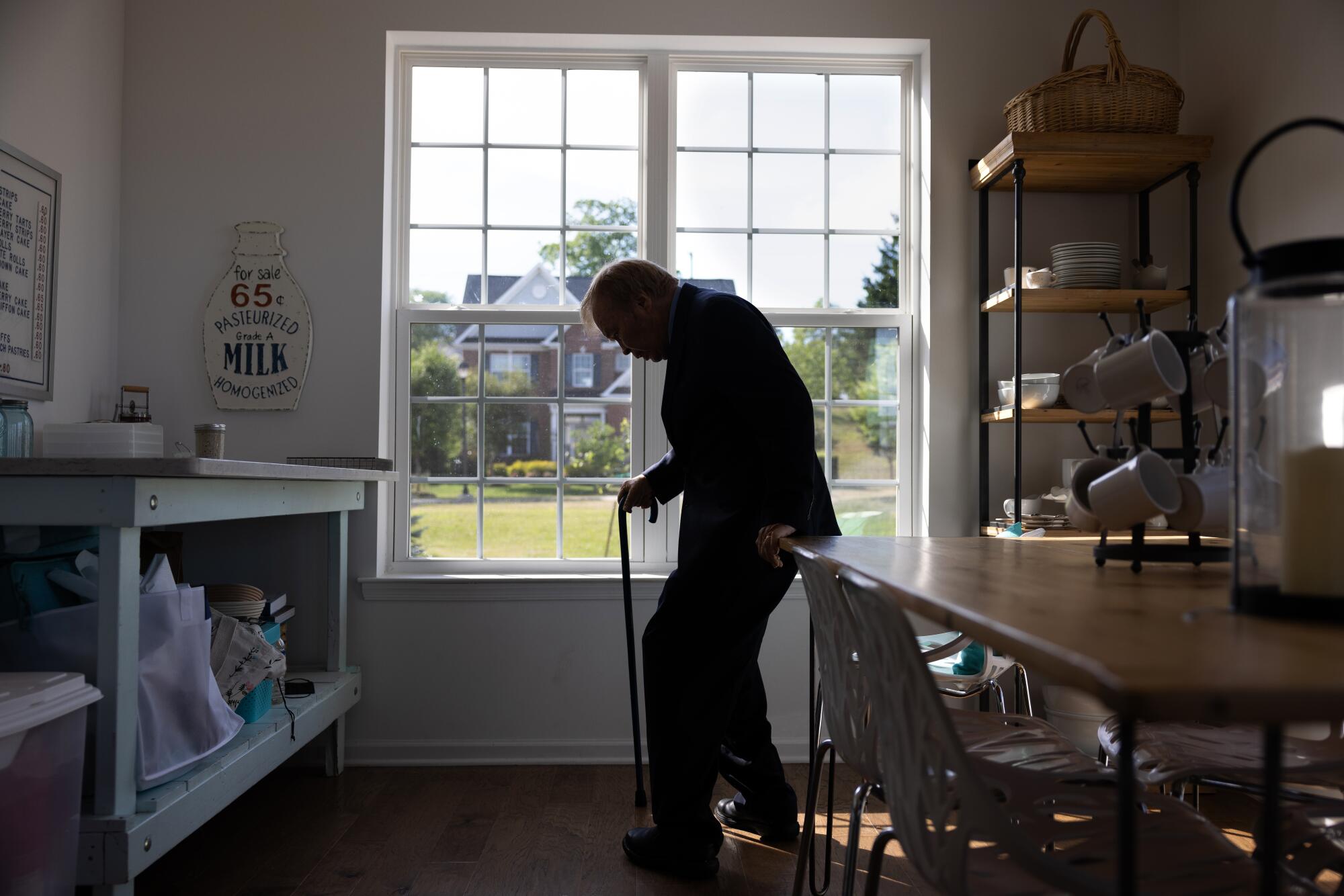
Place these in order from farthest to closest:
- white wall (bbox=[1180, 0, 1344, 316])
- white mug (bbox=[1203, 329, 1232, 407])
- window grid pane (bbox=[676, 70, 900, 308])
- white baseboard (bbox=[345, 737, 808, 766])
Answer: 1. window grid pane (bbox=[676, 70, 900, 308])
2. white baseboard (bbox=[345, 737, 808, 766])
3. white wall (bbox=[1180, 0, 1344, 316])
4. white mug (bbox=[1203, 329, 1232, 407])

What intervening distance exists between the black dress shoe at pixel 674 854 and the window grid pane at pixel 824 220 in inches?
80.4

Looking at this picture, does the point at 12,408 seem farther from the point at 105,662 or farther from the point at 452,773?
the point at 452,773

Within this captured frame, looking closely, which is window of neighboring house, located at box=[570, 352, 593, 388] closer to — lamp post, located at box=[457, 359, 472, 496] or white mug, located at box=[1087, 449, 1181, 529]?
lamp post, located at box=[457, 359, 472, 496]

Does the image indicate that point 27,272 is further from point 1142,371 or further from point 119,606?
point 1142,371

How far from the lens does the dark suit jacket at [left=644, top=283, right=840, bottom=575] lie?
7.55ft

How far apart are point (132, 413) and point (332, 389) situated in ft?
2.14

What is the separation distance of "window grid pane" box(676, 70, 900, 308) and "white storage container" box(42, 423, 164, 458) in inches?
78.0

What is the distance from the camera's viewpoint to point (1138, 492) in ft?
4.33

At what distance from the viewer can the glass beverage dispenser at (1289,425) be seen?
0.98m

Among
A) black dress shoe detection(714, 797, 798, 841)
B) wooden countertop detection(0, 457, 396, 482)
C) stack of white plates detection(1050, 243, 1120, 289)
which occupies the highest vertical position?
stack of white plates detection(1050, 243, 1120, 289)

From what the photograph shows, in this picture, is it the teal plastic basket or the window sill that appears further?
the window sill

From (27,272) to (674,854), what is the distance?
100 inches

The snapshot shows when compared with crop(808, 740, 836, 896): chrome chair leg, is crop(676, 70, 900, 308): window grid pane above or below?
above

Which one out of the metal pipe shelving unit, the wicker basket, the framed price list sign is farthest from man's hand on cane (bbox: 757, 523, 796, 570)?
the framed price list sign
